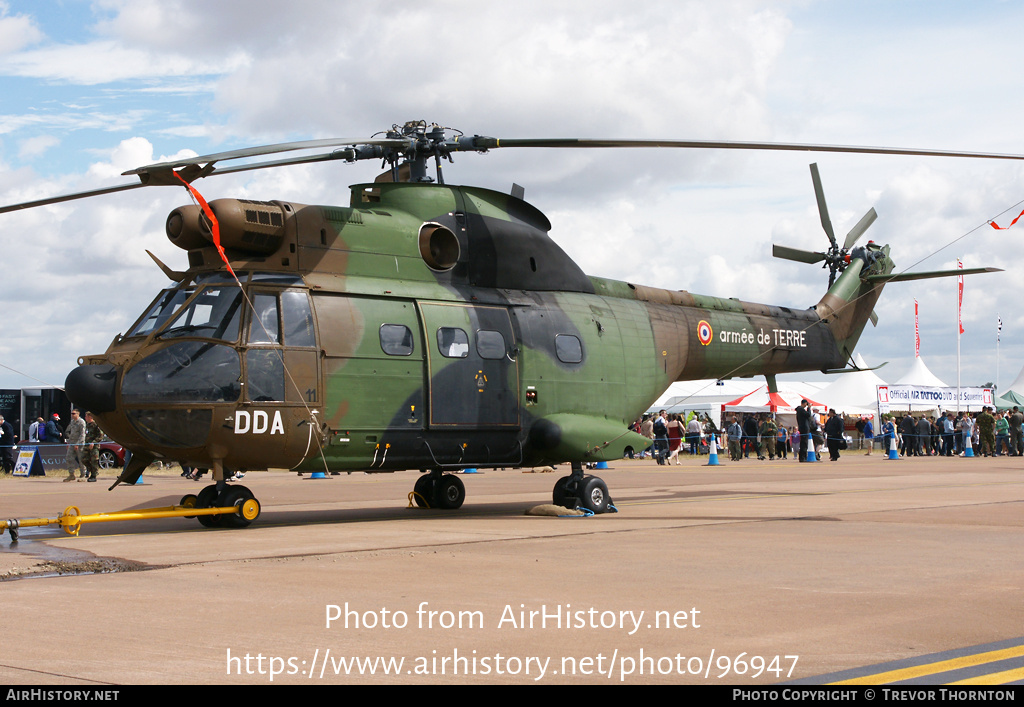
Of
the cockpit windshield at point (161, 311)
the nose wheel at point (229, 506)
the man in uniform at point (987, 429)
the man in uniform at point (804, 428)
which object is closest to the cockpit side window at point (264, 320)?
the cockpit windshield at point (161, 311)

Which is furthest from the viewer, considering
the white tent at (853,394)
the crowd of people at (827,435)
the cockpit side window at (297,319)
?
the white tent at (853,394)

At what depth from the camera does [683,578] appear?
325 inches

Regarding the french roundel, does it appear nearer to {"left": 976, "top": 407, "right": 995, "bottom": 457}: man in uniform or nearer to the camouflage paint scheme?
the camouflage paint scheme

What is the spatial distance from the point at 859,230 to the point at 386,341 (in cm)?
1203

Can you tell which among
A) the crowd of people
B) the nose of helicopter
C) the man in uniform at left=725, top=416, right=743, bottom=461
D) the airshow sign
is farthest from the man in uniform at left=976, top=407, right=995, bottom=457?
the nose of helicopter

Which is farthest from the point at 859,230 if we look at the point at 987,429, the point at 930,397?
the point at 930,397

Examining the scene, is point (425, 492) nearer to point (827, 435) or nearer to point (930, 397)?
point (827, 435)

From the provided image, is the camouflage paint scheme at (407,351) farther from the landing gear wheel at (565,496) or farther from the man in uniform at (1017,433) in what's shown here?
the man in uniform at (1017,433)

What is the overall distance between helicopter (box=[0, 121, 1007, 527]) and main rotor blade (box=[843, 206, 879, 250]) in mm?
4336

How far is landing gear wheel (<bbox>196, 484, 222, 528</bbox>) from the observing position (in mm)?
12367

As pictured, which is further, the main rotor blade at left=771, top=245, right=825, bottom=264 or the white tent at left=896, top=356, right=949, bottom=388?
the white tent at left=896, top=356, right=949, bottom=388

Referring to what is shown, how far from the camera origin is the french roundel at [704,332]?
17.4 meters

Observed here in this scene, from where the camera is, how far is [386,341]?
1305 centimetres

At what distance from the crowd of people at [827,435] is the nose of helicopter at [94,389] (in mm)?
25197
